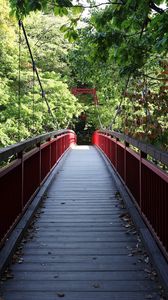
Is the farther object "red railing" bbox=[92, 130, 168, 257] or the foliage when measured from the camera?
the foliage

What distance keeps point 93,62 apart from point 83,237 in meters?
2.09

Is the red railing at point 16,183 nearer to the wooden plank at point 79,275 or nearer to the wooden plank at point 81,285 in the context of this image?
the wooden plank at point 79,275

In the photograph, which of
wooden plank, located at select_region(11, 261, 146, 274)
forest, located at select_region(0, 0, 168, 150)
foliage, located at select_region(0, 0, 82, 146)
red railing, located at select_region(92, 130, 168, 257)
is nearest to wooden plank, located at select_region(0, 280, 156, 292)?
wooden plank, located at select_region(11, 261, 146, 274)

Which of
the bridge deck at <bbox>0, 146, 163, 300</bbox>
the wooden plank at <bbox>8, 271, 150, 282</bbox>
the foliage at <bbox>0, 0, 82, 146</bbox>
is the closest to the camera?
the bridge deck at <bbox>0, 146, 163, 300</bbox>

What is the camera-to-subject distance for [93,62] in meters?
5.40

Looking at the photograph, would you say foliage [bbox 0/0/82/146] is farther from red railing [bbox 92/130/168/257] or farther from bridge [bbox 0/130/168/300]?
red railing [bbox 92/130/168/257]

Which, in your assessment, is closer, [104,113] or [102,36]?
[102,36]

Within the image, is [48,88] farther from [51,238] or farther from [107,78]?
[51,238]

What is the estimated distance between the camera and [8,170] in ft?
13.1

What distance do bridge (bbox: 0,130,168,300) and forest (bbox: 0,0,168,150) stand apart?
1141 millimetres

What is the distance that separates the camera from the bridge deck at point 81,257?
10.4ft

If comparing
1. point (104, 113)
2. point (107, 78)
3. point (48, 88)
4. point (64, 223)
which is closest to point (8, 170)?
point (64, 223)

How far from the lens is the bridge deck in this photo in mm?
3166

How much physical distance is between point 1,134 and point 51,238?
8.45 metres
